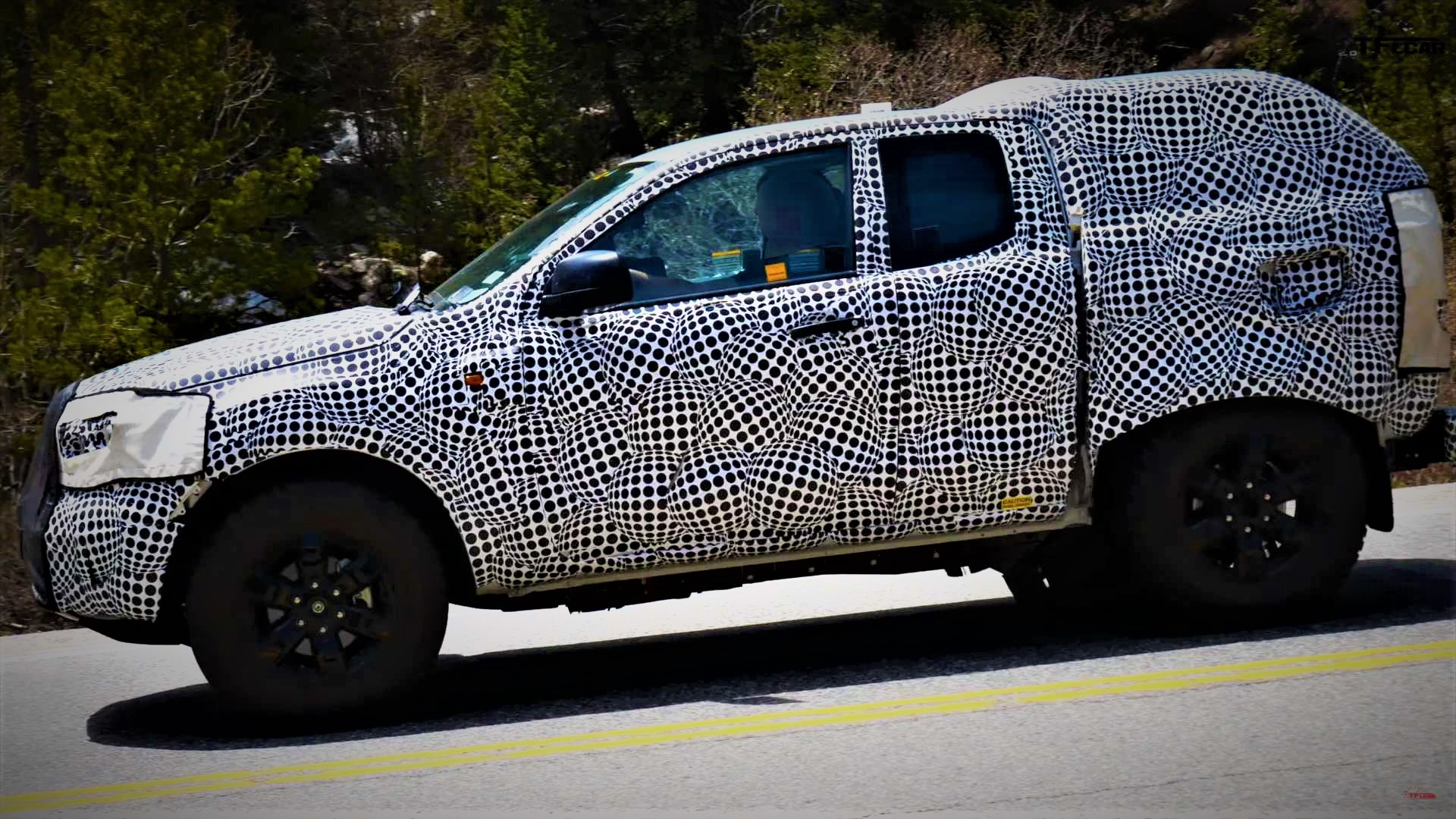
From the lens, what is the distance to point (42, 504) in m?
6.05

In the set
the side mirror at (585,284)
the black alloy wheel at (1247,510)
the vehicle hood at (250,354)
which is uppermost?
the side mirror at (585,284)

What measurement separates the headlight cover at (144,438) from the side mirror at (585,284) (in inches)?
48.6

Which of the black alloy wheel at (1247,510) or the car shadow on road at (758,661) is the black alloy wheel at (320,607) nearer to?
the car shadow on road at (758,661)

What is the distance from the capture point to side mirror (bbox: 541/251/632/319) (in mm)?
6012

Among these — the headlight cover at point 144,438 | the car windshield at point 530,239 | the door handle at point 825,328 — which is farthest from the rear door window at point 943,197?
the headlight cover at point 144,438

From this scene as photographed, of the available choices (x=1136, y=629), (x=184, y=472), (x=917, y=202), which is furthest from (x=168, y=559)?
(x=1136, y=629)

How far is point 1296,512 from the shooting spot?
6574 mm

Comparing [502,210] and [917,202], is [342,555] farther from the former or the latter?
[502,210]

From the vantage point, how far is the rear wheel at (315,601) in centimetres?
583

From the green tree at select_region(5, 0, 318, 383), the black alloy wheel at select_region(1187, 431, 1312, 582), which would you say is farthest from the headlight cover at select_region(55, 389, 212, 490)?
the green tree at select_region(5, 0, 318, 383)

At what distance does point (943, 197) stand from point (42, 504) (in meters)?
3.43

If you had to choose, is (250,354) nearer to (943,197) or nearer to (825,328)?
(825,328)

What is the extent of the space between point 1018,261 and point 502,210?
63.7 ft

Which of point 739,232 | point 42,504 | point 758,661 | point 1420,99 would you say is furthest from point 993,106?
point 1420,99
